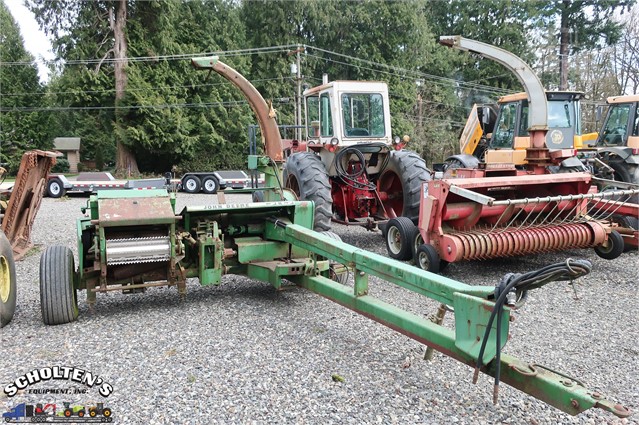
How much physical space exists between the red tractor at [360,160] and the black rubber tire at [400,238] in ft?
1.89

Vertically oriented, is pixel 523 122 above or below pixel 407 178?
above

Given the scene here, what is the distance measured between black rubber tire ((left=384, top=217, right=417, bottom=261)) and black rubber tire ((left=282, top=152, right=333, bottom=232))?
A: 0.81 metres

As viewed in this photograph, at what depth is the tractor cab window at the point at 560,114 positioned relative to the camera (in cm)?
1077

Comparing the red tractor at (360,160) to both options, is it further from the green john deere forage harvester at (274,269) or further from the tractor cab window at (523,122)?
the tractor cab window at (523,122)

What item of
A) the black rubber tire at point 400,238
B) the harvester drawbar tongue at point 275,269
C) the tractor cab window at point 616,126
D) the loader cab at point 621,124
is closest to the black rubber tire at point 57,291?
the harvester drawbar tongue at point 275,269

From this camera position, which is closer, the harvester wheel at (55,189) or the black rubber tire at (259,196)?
the black rubber tire at (259,196)

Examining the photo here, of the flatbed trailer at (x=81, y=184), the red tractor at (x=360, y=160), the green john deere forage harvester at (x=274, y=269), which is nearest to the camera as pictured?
the green john deere forage harvester at (x=274, y=269)

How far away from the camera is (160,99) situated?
24.9 meters

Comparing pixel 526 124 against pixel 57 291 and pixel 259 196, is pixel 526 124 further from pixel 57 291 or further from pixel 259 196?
pixel 57 291

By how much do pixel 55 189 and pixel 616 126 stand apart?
15935 millimetres

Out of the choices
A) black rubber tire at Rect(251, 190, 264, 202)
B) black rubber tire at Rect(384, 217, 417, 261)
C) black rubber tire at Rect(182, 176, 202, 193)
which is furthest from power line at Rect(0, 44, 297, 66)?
black rubber tire at Rect(384, 217, 417, 261)

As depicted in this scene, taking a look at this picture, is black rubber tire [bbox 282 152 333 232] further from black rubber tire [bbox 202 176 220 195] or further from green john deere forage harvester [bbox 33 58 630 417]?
black rubber tire [bbox 202 176 220 195]

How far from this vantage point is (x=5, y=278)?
14.6 feet

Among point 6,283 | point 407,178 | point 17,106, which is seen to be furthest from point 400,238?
point 17,106
